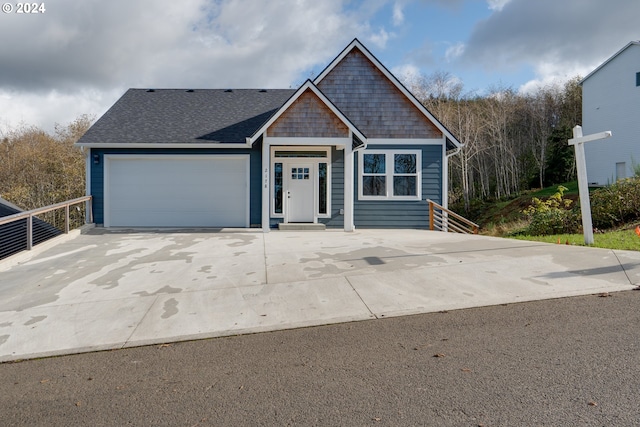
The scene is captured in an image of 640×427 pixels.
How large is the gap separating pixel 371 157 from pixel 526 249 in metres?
6.97

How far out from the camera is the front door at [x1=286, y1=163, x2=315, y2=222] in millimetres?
13781

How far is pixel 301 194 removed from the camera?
13.8m

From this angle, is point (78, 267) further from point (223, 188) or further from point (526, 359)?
point (526, 359)

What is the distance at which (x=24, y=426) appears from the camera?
2.94m

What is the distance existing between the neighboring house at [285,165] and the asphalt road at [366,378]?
8618 millimetres

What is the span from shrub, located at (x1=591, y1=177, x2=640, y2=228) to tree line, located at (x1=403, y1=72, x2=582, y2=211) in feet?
62.8

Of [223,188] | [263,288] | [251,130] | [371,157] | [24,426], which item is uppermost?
[251,130]

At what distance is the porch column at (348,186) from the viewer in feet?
41.7

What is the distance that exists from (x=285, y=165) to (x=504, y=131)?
85.0 feet

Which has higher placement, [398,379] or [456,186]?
[456,186]

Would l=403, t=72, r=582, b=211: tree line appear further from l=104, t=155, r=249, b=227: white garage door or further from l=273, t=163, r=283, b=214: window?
l=104, t=155, r=249, b=227: white garage door

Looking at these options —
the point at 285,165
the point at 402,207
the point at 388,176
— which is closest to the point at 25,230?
the point at 285,165

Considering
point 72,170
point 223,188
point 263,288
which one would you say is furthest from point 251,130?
point 72,170

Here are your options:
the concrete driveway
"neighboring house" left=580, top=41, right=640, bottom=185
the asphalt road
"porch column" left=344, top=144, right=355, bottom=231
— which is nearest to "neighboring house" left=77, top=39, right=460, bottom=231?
"porch column" left=344, top=144, right=355, bottom=231
